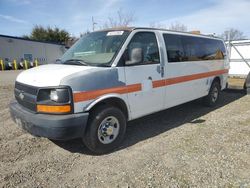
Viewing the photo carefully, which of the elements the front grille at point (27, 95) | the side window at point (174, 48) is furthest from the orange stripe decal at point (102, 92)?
the side window at point (174, 48)

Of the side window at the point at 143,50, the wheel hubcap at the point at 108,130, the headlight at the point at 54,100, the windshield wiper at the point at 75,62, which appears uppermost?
the side window at the point at 143,50

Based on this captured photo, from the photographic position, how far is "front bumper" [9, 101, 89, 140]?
3.17 m

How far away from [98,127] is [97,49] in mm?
1473

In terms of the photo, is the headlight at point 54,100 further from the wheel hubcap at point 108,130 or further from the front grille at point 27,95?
the wheel hubcap at point 108,130

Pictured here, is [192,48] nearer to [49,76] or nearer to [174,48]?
A: [174,48]

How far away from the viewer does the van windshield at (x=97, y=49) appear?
378 cm

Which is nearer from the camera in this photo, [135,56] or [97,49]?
[135,56]

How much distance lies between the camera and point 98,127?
360 cm

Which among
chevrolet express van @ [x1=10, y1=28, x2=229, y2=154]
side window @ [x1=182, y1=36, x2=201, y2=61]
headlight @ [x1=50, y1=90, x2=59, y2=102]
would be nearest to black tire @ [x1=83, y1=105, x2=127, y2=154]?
chevrolet express van @ [x1=10, y1=28, x2=229, y2=154]

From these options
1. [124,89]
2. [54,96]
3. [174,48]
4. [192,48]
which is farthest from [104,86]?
[192,48]

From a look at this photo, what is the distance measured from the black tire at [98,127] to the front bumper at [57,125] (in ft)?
0.60

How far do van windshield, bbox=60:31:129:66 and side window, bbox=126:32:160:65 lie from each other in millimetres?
216

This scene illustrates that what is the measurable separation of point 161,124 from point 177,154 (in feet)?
5.11

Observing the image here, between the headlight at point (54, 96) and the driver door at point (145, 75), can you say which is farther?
the driver door at point (145, 75)
